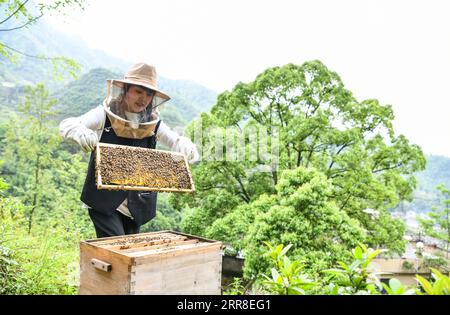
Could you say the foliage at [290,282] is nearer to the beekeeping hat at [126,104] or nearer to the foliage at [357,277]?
the foliage at [357,277]

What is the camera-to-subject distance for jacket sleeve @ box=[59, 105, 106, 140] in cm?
235

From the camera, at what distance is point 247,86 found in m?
14.7

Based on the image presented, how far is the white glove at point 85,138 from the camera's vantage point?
2311 mm

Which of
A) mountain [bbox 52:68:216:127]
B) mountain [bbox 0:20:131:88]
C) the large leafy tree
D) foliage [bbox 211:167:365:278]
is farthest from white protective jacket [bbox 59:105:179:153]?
mountain [bbox 0:20:131:88]

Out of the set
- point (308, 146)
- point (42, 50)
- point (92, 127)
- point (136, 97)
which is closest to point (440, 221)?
point (308, 146)

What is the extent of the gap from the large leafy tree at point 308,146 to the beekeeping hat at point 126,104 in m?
9.13

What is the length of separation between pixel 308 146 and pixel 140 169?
452 inches

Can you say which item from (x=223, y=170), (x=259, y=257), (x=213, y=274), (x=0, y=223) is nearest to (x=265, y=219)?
(x=259, y=257)

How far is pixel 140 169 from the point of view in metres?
2.50

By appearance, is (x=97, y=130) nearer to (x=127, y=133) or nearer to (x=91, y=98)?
(x=127, y=133)

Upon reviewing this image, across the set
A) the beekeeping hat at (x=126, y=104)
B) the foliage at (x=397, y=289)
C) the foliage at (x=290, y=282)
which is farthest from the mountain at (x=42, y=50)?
the foliage at (x=397, y=289)

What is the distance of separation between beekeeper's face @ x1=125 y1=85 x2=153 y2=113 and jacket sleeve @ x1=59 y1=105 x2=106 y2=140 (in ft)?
0.79

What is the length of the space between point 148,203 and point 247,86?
12.5 metres

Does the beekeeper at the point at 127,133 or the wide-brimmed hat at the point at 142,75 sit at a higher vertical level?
the wide-brimmed hat at the point at 142,75
